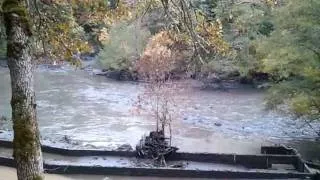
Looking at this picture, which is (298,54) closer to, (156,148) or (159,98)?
(159,98)

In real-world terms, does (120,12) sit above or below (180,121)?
above

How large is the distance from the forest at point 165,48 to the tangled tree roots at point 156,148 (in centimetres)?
109

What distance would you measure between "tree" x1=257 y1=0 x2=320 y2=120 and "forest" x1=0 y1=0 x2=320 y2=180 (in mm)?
43

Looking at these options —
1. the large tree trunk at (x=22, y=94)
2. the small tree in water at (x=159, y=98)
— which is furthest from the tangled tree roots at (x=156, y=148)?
the large tree trunk at (x=22, y=94)

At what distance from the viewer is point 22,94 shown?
4676 millimetres

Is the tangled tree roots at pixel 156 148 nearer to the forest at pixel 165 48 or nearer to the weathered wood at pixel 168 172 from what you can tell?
the forest at pixel 165 48

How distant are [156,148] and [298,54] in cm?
735

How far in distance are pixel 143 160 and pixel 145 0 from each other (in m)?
11.9

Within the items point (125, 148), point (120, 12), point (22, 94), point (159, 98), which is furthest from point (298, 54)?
point (22, 94)

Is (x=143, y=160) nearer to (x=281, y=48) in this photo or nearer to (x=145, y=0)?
(x=281, y=48)

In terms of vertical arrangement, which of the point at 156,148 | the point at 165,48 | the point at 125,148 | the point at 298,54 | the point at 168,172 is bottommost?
the point at 168,172

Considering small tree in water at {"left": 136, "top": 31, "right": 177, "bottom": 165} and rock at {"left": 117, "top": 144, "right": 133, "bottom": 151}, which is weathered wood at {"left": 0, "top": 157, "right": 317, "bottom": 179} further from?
rock at {"left": 117, "top": 144, "right": 133, "bottom": 151}

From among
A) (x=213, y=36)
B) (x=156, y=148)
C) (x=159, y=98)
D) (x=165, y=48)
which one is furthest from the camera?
(x=165, y=48)

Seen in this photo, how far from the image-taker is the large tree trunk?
4617mm
